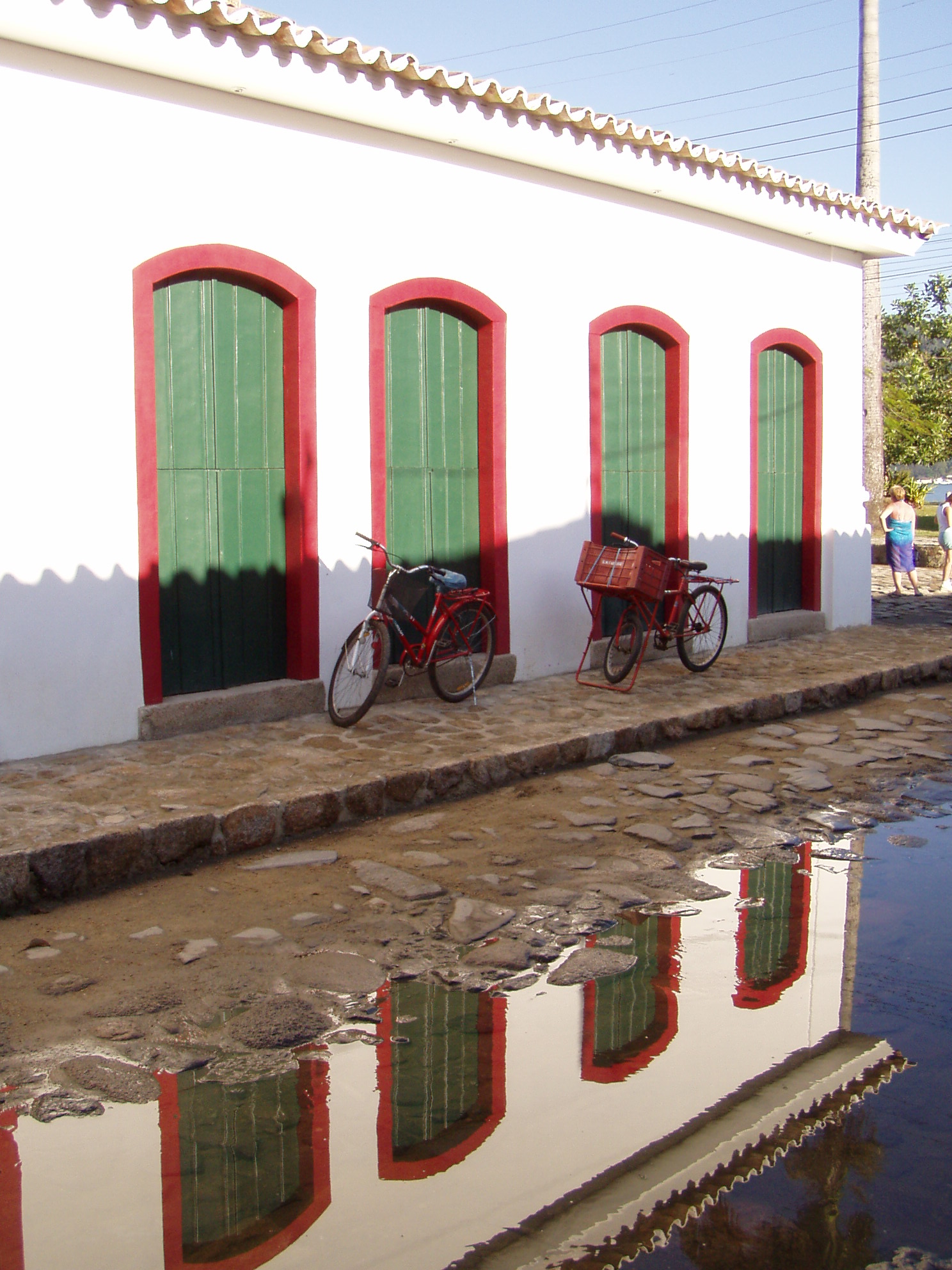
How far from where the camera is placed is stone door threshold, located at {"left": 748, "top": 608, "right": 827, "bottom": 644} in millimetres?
11336

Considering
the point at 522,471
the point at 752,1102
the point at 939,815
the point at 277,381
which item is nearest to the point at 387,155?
the point at 277,381

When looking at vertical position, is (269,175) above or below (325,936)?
above

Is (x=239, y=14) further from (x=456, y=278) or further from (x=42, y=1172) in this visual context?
(x=42, y=1172)

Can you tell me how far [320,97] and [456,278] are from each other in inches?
61.9

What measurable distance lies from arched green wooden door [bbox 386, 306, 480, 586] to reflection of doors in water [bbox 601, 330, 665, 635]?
4.25ft

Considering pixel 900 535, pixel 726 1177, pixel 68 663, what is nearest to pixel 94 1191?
pixel 726 1177

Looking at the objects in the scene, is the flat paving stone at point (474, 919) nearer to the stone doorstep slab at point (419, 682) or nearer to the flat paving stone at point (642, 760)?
the flat paving stone at point (642, 760)

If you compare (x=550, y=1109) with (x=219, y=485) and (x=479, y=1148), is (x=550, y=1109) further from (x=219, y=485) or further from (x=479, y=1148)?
(x=219, y=485)

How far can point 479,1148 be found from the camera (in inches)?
119

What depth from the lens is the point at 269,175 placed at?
7457 millimetres

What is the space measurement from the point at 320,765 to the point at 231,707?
1141 millimetres

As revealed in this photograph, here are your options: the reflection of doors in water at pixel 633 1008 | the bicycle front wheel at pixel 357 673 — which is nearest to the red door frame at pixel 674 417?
the bicycle front wheel at pixel 357 673

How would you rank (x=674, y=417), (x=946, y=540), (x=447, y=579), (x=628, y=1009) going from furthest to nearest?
1. (x=946, y=540)
2. (x=674, y=417)
3. (x=447, y=579)
4. (x=628, y=1009)

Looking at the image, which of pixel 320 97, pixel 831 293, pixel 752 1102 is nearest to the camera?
pixel 752 1102
